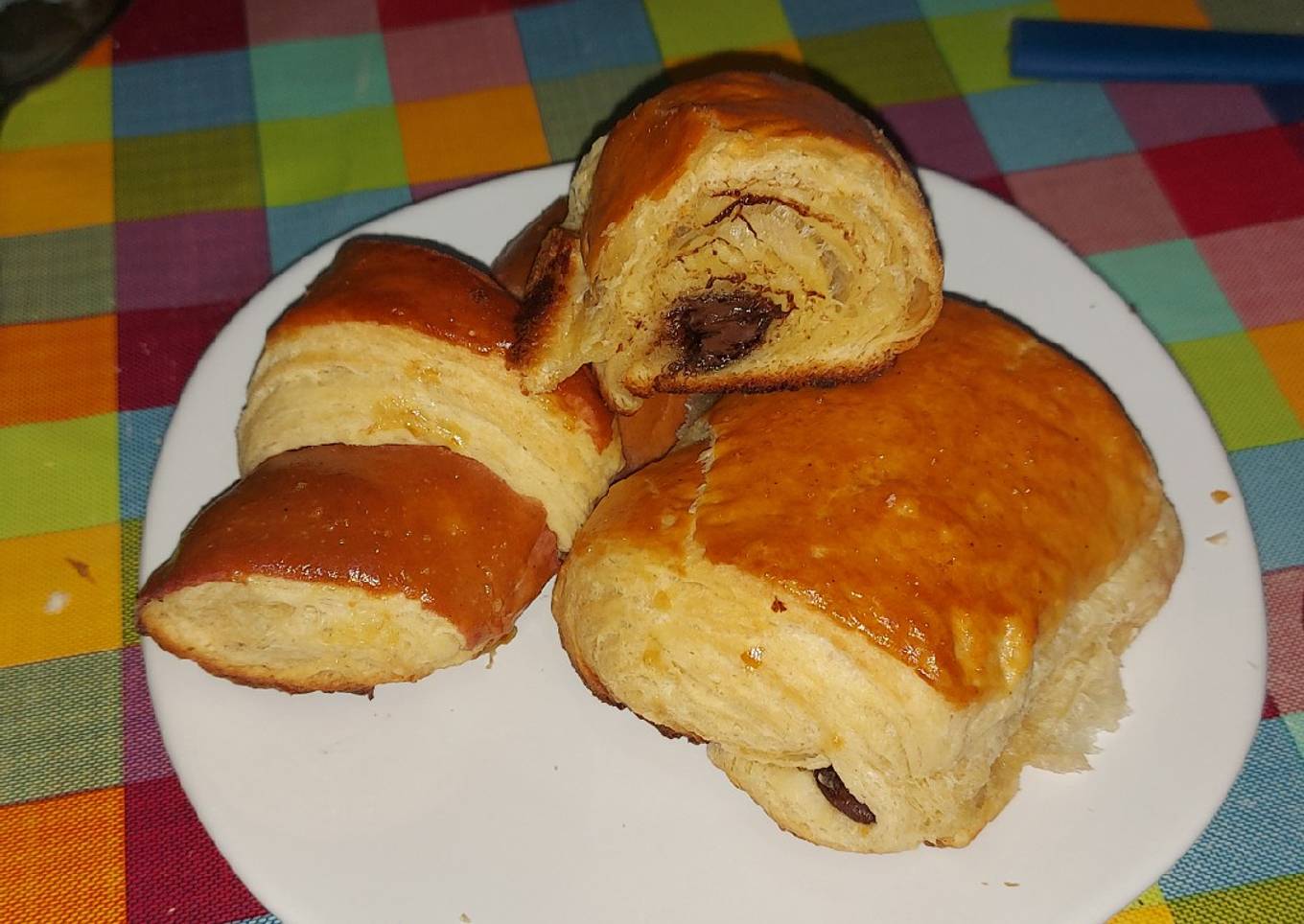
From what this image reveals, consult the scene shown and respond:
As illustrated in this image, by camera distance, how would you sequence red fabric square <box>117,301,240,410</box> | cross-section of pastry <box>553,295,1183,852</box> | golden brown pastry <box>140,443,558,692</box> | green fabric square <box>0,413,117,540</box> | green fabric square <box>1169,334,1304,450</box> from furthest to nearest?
red fabric square <box>117,301,240,410</box>, green fabric square <box>1169,334,1304,450</box>, green fabric square <box>0,413,117,540</box>, golden brown pastry <box>140,443,558,692</box>, cross-section of pastry <box>553,295,1183,852</box>

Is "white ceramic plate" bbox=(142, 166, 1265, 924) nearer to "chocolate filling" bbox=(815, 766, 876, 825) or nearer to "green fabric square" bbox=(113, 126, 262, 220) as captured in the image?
"chocolate filling" bbox=(815, 766, 876, 825)

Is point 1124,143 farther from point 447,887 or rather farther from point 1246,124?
point 447,887

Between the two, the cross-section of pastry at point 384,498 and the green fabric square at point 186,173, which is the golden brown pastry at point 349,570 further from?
the green fabric square at point 186,173

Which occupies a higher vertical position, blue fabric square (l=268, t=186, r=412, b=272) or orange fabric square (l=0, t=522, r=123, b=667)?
blue fabric square (l=268, t=186, r=412, b=272)

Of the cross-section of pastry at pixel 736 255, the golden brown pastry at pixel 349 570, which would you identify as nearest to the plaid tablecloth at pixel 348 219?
A: the golden brown pastry at pixel 349 570

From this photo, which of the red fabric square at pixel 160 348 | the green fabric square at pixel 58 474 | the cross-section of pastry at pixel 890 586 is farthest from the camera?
the red fabric square at pixel 160 348

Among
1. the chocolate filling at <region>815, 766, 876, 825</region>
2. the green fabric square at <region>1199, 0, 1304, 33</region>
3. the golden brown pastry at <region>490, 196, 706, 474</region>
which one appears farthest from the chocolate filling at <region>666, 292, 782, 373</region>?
the green fabric square at <region>1199, 0, 1304, 33</region>
